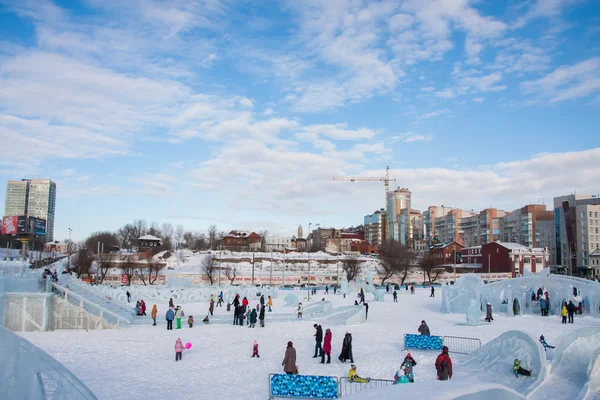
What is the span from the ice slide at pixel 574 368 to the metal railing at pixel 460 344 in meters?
5.35

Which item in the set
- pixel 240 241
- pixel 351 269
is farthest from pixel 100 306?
pixel 240 241

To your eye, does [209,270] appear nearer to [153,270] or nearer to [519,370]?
[153,270]

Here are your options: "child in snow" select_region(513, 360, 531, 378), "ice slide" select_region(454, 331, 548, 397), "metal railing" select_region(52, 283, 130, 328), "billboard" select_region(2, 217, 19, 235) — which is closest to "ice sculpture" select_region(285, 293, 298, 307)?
"metal railing" select_region(52, 283, 130, 328)

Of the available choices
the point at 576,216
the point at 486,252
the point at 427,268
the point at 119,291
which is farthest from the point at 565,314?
the point at 576,216

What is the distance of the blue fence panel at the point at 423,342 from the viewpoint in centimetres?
1878

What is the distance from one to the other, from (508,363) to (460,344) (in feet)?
20.7

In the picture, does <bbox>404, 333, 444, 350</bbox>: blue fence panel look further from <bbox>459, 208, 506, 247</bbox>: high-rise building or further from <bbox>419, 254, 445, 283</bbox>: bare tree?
<bbox>459, 208, 506, 247</bbox>: high-rise building

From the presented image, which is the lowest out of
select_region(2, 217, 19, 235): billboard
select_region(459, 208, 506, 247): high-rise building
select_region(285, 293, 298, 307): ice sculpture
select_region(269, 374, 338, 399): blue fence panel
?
select_region(285, 293, 298, 307): ice sculpture

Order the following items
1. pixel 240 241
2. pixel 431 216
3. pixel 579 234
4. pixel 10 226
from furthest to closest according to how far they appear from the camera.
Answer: pixel 431 216 < pixel 240 241 < pixel 579 234 < pixel 10 226

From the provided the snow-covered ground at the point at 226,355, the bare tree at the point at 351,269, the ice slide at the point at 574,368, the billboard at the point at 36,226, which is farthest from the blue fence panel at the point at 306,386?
the bare tree at the point at 351,269

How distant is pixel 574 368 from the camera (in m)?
14.1

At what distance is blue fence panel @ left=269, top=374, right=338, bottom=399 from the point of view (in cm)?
1227

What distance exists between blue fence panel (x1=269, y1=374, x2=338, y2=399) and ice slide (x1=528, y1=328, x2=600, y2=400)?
5.00 meters

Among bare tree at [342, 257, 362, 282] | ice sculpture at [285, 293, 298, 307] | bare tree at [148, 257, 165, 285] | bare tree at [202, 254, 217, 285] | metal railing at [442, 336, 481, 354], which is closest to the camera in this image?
metal railing at [442, 336, 481, 354]
